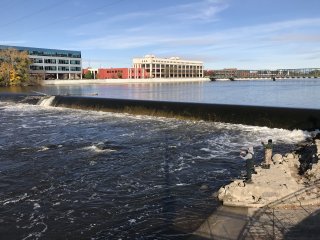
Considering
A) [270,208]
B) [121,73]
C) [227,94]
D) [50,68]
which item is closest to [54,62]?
[50,68]

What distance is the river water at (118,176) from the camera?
32.1ft

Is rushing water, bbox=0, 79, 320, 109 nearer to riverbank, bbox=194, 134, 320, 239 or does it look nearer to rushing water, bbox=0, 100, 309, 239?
rushing water, bbox=0, 100, 309, 239

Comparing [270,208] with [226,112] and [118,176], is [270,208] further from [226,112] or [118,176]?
[226,112]

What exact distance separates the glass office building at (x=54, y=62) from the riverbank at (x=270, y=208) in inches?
5060

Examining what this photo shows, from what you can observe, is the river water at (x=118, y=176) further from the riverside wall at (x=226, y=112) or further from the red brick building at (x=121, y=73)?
the red brick building at (x=121, y=73)

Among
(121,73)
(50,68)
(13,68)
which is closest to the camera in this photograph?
(13,68)

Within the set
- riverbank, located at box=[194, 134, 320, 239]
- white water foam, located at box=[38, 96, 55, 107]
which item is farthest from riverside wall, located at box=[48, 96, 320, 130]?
riverbank, located at box=[194, 134, 320, 239]

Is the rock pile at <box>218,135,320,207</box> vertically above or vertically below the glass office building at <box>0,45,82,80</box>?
below

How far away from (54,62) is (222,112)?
405ft

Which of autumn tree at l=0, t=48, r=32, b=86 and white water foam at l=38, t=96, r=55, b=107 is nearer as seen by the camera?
white water foam at l=38, t=96, r=55, b=107

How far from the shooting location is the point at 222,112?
2730 centimetres

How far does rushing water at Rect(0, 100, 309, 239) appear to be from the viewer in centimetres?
979

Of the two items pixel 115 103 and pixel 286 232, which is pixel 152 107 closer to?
pixel 115 103

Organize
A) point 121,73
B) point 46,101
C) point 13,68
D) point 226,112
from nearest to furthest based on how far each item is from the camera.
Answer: point 226,112 < point 46,101 < point 13,68 < point 121,73
